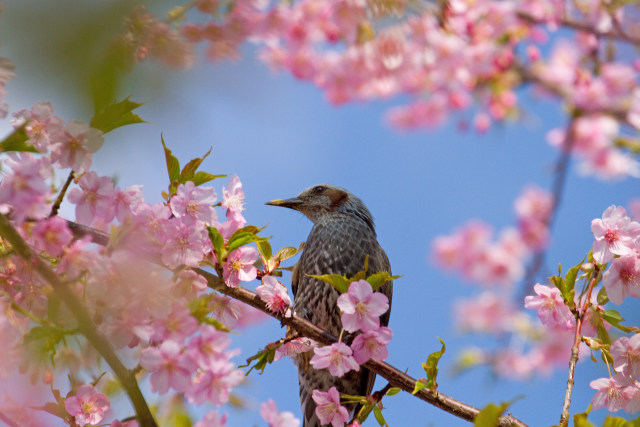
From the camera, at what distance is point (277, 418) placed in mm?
1837

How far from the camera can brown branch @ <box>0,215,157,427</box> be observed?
123 centimetres

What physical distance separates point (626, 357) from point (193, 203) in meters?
1.53

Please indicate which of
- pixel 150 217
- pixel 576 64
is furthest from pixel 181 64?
pixel 576 64

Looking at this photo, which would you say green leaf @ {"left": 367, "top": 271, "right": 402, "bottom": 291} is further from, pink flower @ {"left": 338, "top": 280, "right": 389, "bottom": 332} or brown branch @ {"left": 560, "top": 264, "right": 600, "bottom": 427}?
brown branch @ {"left": 560, "top": 264, "right": 600, "bottom": 427}

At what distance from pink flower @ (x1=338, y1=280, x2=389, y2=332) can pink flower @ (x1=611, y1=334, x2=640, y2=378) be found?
80 cm

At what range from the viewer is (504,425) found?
6.28 feet

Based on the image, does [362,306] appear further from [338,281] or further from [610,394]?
[610,394]

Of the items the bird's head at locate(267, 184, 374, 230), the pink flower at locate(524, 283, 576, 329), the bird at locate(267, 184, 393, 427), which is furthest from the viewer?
the bird's head at locate(267, 184, 374, 230)

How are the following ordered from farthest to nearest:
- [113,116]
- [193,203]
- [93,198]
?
[193,203]
[93,198]
[113,116]

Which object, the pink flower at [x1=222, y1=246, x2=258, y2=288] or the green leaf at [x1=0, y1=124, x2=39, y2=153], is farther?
the pink flower at [x1=222, y1=246, x2=258, y2=288]

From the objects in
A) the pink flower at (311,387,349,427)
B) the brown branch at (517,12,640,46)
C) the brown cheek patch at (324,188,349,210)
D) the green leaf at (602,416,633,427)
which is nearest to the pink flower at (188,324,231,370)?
the pink flower at (311,387,349,427)

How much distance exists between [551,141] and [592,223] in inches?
313

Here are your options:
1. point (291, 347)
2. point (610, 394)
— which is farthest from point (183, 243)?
point (610, 394)

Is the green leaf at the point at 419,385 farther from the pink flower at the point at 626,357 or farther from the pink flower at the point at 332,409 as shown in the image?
the pink flower at the point at 626,357
